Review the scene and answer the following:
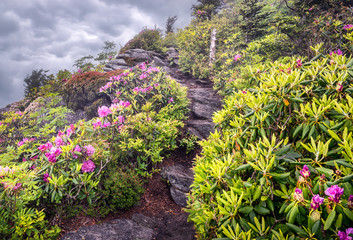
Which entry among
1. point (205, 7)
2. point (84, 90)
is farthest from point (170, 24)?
point (84, 90)

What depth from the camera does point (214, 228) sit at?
1808 millimetres

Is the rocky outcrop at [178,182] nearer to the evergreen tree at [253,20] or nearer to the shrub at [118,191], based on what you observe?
the shrub at [118,191]

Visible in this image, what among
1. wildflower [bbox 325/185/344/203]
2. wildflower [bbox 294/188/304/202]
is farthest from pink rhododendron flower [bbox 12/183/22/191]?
wildflower [bbox 325/185/344/203]

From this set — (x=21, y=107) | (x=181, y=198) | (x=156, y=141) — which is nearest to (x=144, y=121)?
(x=156, y=141)

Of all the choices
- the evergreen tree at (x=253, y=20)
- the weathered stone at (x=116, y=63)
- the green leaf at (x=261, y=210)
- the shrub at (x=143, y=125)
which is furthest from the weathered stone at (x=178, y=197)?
the weathered stone at (x=116, y=63)

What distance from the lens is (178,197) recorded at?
14.9ft

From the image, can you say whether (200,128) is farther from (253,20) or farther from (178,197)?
(253,20)

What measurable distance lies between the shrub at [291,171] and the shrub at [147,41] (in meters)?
16.2

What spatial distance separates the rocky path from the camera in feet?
10.4

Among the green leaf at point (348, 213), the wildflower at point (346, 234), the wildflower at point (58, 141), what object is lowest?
the wildflower at point (346, 234)

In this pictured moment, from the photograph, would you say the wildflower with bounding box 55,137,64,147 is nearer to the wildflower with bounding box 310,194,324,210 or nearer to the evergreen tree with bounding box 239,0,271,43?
the wildflower with bounding box 310,194,324,210

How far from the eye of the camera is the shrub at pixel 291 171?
1.21 meters

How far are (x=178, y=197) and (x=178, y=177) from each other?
530 millimetres

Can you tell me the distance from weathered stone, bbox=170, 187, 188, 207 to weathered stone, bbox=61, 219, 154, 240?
1.09m
